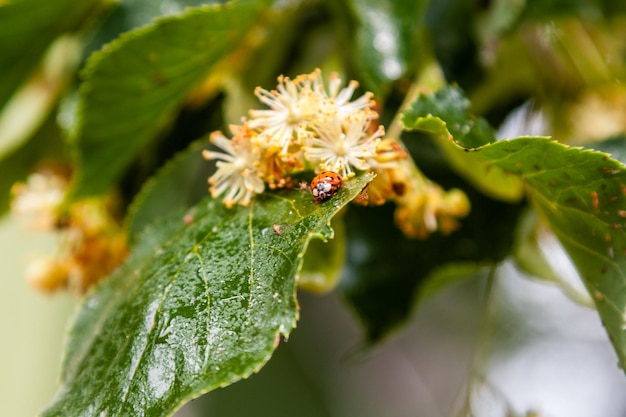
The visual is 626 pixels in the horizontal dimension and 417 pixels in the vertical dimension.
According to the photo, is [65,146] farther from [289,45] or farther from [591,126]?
[591,126]

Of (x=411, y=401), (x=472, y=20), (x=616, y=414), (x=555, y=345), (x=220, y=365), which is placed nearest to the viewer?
(x=220, y=365)

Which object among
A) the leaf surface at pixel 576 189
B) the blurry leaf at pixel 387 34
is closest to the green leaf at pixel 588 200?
the leaf surface at pixel 576 189

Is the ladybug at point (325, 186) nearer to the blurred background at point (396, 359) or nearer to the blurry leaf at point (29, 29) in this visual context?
the blurry leaf at point (29, 29)

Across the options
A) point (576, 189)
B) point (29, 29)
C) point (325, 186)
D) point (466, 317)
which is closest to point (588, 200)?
point (576, 189)

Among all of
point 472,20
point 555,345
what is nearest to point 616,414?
point 555,345

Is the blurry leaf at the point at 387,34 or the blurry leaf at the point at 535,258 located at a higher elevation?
the blurry leaf at the point at 387,34

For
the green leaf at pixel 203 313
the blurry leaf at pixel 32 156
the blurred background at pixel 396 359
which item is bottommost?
the blurred background at pixel 396 359
